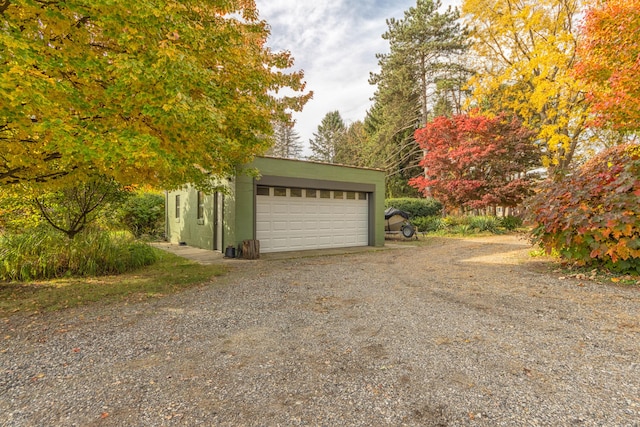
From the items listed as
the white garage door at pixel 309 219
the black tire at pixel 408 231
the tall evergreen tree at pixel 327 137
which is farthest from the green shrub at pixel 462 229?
the tall evergreen tree at pixel 327 137

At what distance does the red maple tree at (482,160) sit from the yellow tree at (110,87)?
12.8 meters

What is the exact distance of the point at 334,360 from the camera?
8.96 feet

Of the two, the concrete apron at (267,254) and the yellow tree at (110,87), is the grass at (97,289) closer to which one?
the concrete apron at (267,254)

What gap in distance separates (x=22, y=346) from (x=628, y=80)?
10470mm

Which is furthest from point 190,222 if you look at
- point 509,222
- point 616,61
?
point 509,222

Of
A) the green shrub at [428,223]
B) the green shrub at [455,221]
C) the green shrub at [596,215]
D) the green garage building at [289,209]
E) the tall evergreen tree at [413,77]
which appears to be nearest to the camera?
the green shrub at [596,215]

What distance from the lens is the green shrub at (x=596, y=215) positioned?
5.28 metres

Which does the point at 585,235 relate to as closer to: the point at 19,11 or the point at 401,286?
the point at 401,286

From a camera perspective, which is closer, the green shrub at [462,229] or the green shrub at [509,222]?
the green shrub at [462,229]

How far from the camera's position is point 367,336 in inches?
128

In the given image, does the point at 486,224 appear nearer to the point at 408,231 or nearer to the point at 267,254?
the point at 408,231

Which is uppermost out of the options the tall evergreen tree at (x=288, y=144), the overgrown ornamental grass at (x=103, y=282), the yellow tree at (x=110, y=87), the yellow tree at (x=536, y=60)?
the tall evergreen tree at (x=288, y=144)

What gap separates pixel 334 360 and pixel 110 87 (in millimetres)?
4257

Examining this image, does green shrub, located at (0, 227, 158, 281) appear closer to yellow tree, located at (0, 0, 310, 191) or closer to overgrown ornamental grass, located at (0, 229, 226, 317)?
overgrown ornamental grass, located at (0, 229, 226, 317)
